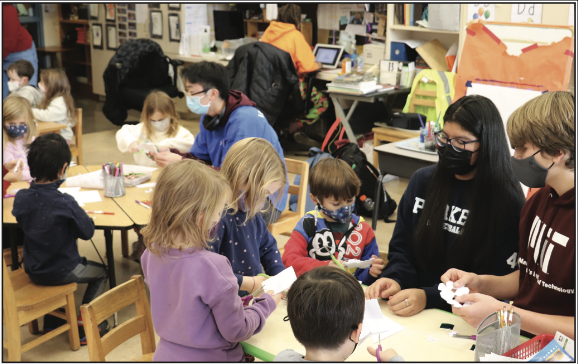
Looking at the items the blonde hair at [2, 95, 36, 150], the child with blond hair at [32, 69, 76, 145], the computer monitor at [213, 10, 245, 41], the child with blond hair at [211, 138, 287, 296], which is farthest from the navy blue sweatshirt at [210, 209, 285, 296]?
the computer monitor at [213, 10, 245, 41]

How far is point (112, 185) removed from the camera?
10.0 feet

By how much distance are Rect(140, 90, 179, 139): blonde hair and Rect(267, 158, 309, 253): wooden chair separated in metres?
1.03

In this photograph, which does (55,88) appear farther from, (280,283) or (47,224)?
(280,283)

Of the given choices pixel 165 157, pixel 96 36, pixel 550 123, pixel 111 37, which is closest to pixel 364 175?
pixel 165 157

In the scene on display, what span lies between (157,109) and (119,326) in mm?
2234


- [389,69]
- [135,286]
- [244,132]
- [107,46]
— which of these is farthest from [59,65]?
[135,286]

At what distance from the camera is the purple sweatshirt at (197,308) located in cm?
151

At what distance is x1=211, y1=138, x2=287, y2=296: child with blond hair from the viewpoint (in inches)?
75.4


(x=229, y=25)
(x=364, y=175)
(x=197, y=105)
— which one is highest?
(x=229, y=25)

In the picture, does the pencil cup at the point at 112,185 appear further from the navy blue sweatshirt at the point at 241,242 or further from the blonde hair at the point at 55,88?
the blonde hair at the point at 55,88

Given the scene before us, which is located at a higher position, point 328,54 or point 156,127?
point 328,54

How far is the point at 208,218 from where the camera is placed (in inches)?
60.9

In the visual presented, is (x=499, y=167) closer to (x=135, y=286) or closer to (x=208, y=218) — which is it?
(x=208, y=218)

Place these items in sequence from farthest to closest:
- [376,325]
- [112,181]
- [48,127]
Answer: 1. [48,127]
2. [112,181]
3. [376,325]
